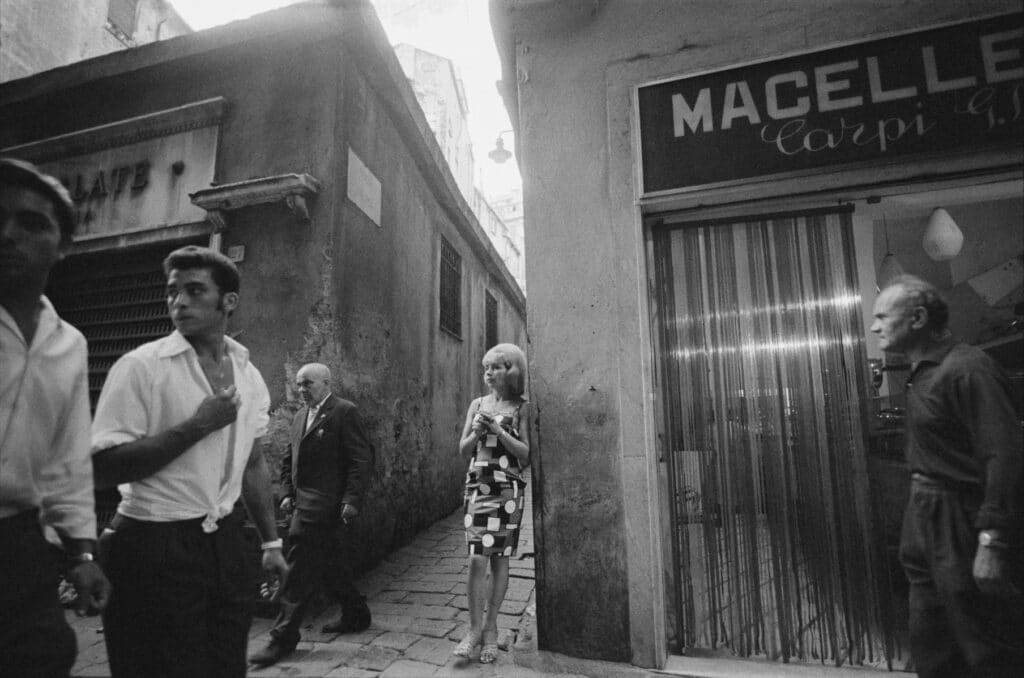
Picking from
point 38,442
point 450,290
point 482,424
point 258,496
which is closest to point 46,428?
point 38,442

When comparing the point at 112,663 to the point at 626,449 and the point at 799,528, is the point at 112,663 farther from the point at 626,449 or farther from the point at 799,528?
the point at 799,528

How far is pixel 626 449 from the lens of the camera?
325cm

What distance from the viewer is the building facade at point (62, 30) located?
8.27m

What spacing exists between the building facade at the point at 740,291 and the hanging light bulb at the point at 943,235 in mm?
25

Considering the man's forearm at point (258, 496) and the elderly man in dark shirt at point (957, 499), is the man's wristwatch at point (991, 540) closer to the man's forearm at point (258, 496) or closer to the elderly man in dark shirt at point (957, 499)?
the elderly man in dark shirt at point (957, 499)

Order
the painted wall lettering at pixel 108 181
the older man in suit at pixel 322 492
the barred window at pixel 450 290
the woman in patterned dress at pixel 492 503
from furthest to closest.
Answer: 1. the barred window at pixel 450 290
2. the painted wall lettering at pixel 108 181
3. the older man in suit at pixel 322 492
4. the woman in patterned dress at pixel 492 503

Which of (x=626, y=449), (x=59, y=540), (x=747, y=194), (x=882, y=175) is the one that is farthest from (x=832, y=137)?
(x=59, y=540)

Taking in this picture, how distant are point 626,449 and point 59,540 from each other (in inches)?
108

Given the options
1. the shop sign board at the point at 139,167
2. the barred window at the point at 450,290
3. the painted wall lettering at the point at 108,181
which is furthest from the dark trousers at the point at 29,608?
the barred window at the point at 450,290

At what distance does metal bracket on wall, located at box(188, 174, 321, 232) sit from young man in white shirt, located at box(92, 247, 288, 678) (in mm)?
2805

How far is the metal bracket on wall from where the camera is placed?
4.62m

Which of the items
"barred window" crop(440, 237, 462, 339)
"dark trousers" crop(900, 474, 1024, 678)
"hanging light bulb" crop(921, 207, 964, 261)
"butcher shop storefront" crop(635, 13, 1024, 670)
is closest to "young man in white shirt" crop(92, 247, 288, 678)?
"butcher shop storefront" crop(635, 13, 1024, 670)

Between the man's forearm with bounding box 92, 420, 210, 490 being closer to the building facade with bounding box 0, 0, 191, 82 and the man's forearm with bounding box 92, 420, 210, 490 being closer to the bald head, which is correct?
the bald head

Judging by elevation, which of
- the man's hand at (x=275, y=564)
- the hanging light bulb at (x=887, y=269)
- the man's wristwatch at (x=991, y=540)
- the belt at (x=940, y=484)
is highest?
the hanging light bulb at (x=887, y=269)
